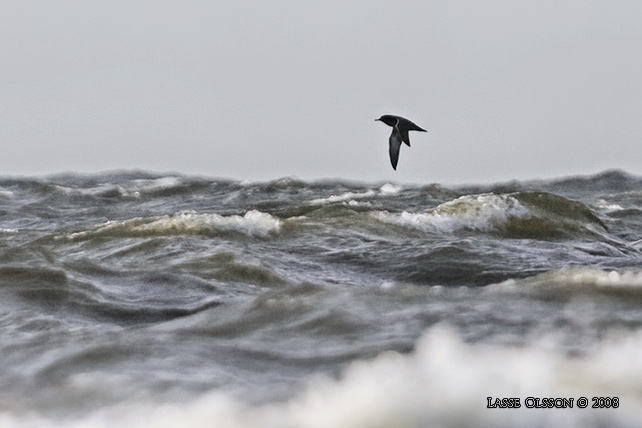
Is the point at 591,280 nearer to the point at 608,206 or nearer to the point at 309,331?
the point at 309,331

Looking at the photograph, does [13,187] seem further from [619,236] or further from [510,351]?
[510,351]

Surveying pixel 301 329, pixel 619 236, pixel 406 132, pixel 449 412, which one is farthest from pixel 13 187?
pixel 449 412

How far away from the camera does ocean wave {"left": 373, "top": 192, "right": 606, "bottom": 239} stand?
33.7 ft

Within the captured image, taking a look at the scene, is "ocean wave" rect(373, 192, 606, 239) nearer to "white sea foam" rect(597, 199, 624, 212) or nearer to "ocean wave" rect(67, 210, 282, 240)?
"ocean wave" rect(67, 210, 282, 240)

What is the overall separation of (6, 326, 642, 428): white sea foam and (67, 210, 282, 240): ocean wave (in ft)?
18.2

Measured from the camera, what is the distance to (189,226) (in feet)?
30.8

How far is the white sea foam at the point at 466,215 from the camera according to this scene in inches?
404

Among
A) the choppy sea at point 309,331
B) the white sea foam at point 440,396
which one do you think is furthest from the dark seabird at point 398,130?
the white sea foam at point 440,396

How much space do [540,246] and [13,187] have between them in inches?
575

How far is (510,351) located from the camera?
12.5 feet

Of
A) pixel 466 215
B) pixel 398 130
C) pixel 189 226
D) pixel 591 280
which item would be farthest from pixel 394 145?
pixel 591 280

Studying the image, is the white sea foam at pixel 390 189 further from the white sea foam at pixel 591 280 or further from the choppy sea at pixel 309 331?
the white sea foam at pixel 591 280

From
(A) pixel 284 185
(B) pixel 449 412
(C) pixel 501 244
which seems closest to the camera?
Answer: (B) pixel 449 412

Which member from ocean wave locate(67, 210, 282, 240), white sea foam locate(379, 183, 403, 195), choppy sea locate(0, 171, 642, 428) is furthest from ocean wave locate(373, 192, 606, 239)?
white sea foam locate(379, 183, 403, 195)
